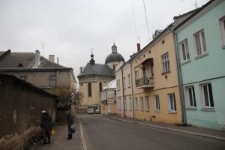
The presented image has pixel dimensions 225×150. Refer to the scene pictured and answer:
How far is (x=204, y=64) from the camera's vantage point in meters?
13.7

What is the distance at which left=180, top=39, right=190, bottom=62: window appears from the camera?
16.0 metres

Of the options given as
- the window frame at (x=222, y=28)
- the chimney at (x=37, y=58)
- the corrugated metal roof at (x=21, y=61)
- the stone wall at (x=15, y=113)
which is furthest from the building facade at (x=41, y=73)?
the window frame at (x=222, y=28)

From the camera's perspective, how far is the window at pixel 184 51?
52.5 feet

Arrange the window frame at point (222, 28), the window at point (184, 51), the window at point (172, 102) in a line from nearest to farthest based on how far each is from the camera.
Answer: the window frame at point (222, 28), the window at point (184, 51), the window at point (172, 102)

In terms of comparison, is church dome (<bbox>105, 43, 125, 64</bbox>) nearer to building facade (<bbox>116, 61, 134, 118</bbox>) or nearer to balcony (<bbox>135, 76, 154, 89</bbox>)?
building facade (<bbox>116, 61, 134, 118</bbox>)

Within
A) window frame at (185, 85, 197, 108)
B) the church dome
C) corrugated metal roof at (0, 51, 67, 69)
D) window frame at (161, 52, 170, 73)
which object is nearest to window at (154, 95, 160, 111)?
window frame at (161, 52, 170, 73)

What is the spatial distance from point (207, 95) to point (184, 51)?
3924 millimetres

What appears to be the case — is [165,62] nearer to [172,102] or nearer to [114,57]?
[172,102]

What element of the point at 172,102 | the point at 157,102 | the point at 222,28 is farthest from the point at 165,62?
the point at 222,28

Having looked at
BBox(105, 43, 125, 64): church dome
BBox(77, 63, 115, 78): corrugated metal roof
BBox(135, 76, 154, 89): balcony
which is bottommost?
BBox(135, 76, 154, 89): balcony

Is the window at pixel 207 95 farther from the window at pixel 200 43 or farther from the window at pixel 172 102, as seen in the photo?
the window at pixel 172 102

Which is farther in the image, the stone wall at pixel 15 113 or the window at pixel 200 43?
the window at pixel 200 43

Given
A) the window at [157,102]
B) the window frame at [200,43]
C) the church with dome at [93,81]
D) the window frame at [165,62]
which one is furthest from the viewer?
the church with dome at [93,81]

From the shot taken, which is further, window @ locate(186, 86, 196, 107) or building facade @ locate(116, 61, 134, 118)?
building facade @ locate(116, 61, 134, 118)
